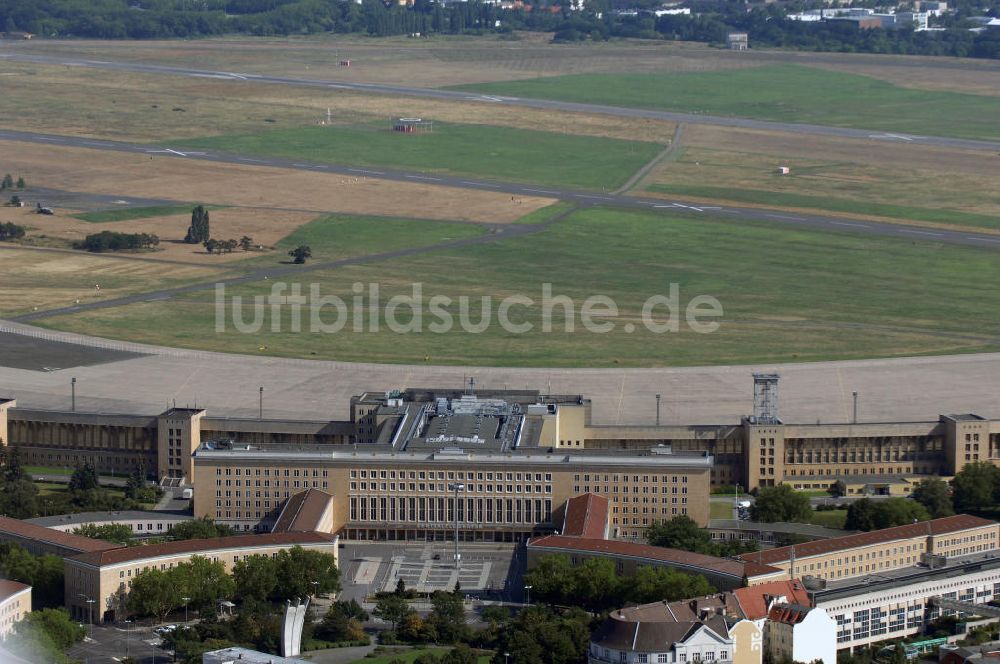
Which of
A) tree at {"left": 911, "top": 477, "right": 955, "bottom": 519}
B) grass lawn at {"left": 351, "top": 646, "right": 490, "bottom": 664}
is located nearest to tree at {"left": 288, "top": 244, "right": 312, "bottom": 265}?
tree at {"left": 911, "top": 477, "right": 955, "bottom": 519}

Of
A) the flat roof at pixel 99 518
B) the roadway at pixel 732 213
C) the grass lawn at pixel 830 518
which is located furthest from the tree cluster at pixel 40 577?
the roadway at pixel 732 213

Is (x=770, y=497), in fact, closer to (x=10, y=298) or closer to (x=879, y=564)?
(x=879, y=564)

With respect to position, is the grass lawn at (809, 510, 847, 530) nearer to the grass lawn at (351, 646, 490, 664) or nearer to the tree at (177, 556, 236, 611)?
the grass lawn at (351, 646, 490, 664)

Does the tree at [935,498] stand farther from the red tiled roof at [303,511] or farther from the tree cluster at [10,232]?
the tree cluster at [10,232]

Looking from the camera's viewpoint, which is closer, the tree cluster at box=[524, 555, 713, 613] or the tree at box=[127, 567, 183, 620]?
the tree cluster at box=[524, 555, 713, 613]

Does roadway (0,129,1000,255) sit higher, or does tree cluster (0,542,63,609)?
roadway (0,129,1000,255)

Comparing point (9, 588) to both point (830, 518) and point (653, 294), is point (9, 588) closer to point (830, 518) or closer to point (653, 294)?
point (830, 518)
